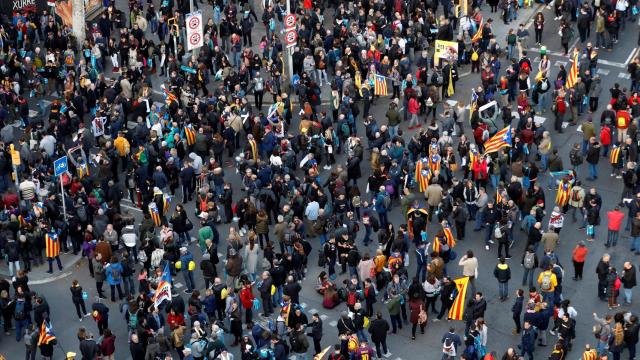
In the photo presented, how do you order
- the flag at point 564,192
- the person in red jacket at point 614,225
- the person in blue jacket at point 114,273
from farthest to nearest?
the flag at point 564,192 < the person in red jacket at point 614,225 < the person in blue jacket at point 114,273

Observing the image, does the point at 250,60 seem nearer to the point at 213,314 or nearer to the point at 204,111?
the point at 204,111

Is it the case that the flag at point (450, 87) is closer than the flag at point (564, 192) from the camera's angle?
No

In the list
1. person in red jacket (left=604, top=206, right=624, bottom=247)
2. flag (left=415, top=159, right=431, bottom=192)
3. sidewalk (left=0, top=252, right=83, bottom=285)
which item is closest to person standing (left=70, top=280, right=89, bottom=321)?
sidewalk (left=0, top=252, right=83, bottom=285)

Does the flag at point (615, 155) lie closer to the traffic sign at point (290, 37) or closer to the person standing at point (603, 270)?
the person standing at point (603, 270)

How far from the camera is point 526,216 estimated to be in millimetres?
42219

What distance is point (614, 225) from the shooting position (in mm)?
42156

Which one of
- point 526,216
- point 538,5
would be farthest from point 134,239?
point 538,5

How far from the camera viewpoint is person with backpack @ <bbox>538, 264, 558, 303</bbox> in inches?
1533

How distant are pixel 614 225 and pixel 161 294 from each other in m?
13.6

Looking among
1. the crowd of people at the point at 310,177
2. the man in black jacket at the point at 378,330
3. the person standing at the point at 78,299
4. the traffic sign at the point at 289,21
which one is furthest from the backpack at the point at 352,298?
the traffic sign at the point at 289,21

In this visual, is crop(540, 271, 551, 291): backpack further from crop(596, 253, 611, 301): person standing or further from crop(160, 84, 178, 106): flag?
crop(160, 84, 178, 106): flag

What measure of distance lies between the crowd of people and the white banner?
1.01 m

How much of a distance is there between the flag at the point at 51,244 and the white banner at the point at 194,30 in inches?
469

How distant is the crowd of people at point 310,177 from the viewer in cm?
3925
